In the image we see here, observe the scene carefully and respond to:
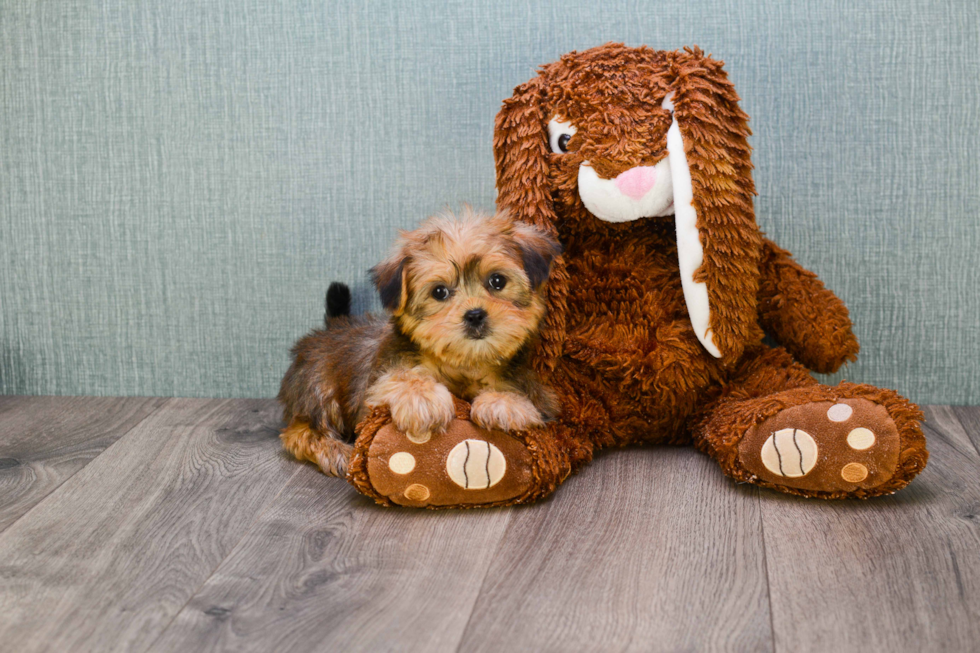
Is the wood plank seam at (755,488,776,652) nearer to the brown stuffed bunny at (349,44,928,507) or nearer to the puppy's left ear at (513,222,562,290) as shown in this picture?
the brown stuffed bunny at (349,44,928,507)

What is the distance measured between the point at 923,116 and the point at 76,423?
227 cm

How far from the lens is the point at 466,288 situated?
5.14 feet

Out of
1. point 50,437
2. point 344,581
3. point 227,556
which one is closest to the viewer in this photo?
point 344,581

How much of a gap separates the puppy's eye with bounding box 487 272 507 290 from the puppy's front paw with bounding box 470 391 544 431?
0.21 meters

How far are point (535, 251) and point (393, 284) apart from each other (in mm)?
275

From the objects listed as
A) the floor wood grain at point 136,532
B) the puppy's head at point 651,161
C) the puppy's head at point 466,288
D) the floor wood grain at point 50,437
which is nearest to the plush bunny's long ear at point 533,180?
the puppy's head at point 651,161

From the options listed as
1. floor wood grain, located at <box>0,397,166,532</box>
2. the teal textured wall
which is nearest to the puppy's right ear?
the teal textured wall

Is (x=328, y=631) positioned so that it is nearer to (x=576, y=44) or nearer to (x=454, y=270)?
(x=454, y=270)

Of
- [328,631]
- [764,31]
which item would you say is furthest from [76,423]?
[764,31]

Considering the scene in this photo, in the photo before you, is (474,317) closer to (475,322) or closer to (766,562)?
(475,322)

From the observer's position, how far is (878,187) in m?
2.15

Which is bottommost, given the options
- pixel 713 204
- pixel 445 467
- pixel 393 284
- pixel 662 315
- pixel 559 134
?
pixel 445 467

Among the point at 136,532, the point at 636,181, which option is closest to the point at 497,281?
the point at 636,181

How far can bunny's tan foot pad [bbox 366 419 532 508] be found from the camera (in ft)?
5.12
